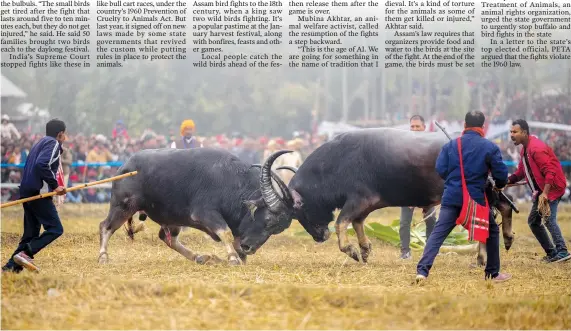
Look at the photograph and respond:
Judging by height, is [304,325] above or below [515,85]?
below

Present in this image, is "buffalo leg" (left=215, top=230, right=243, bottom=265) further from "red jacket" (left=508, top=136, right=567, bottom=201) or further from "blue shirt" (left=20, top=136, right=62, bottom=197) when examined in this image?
"red jacket" (left=508, top=136, right=567, bottom=201)

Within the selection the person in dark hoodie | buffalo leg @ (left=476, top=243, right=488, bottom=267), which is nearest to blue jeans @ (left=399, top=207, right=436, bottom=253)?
buffalo leg @ (left=476, top=243, right=488, bottom=267)

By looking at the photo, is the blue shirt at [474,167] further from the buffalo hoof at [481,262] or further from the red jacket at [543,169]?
the buffalo hoof at [481,262]

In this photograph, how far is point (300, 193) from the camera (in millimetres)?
9883

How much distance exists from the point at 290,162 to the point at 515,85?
13.1 meters

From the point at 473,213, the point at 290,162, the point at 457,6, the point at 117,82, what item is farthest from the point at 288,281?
the point at 117,82

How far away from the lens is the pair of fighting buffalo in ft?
30.6

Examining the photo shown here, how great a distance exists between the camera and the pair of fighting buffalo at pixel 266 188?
9.34 m

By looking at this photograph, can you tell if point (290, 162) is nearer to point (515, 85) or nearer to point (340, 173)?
point (340, 173)

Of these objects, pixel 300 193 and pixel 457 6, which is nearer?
pixel 300 193

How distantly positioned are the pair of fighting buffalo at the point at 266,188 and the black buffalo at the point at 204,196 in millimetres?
11

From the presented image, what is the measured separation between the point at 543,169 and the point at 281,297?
428 centimetres

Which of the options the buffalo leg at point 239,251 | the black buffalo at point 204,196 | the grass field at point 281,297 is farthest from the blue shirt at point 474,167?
the buffalo leg at point 239,251

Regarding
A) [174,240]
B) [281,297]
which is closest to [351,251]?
[174,240]
